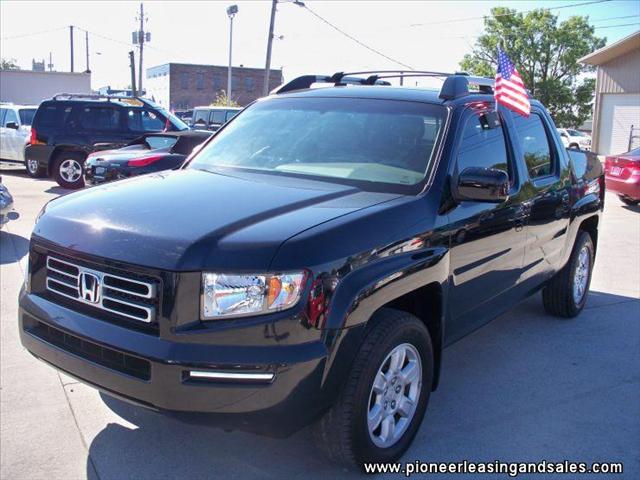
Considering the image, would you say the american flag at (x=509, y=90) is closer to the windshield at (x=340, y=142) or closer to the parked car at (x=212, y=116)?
the windshield at (x=340, y=142)

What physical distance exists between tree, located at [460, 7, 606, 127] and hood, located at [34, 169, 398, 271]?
2081 inches

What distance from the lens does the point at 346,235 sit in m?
2.79

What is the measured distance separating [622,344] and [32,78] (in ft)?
123

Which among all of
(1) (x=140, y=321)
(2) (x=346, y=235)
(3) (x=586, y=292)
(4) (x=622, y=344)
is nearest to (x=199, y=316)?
(1) (x=140, y=321)

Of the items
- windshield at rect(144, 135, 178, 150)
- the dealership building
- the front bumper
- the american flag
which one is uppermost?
the dealership building

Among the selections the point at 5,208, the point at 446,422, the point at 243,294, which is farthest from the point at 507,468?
the point at 5,208

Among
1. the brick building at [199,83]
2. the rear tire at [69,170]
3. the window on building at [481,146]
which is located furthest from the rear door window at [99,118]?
the brick building at [199,83]

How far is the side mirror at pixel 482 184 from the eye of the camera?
334 cm

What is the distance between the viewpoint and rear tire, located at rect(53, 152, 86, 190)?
549 inches

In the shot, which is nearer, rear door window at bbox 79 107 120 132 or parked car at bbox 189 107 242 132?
rear door window at bbox 79 107 120 132

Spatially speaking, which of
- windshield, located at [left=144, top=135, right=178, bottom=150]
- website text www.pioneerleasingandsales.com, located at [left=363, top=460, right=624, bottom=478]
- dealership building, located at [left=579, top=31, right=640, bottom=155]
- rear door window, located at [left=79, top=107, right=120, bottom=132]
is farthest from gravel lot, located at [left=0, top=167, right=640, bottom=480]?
dealership building, located at [left=579, top=31, right=640, bottom=155]

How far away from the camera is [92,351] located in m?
2.80

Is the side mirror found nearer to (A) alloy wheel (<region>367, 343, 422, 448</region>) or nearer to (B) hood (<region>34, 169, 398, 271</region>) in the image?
(B) hood (<region>34, 169, 398, 271</region>)

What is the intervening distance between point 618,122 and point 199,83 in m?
47.0
